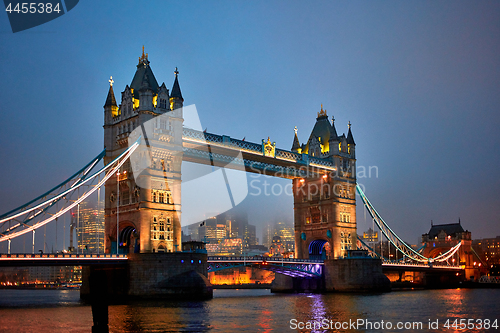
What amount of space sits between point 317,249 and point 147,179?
110 feet

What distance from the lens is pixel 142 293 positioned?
51.7m

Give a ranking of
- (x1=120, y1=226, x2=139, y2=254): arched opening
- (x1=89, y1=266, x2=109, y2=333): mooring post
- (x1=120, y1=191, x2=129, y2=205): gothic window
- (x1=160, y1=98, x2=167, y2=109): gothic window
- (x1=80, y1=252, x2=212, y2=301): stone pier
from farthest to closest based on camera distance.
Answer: (x1=160, y1=98, x2=167, y2=109): gothic window, (x1=120, y1=226, x2=139, y2=254): arched opening, (x1=120, y1=191, x2=129, y2=205): gothic window, (x1=80, y1=252, x2=212, y2=301): stone pier, (x1=89, y1=266, x2=109, y2=333): mooring post

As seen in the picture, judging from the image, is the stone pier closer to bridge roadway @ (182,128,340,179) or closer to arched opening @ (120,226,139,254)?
arched opening @ (120,226,139,254)

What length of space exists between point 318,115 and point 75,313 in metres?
50.1

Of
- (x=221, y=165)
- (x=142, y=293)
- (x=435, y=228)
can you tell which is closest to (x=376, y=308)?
(x=142, y=293)

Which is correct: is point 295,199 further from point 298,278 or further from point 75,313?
point 75,313

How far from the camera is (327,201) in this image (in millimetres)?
77000

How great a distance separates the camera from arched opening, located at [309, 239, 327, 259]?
3140 inches

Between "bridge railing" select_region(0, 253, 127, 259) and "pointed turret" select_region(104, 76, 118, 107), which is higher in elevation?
"pointed turret" select_region(104, 76, 118, 107)
